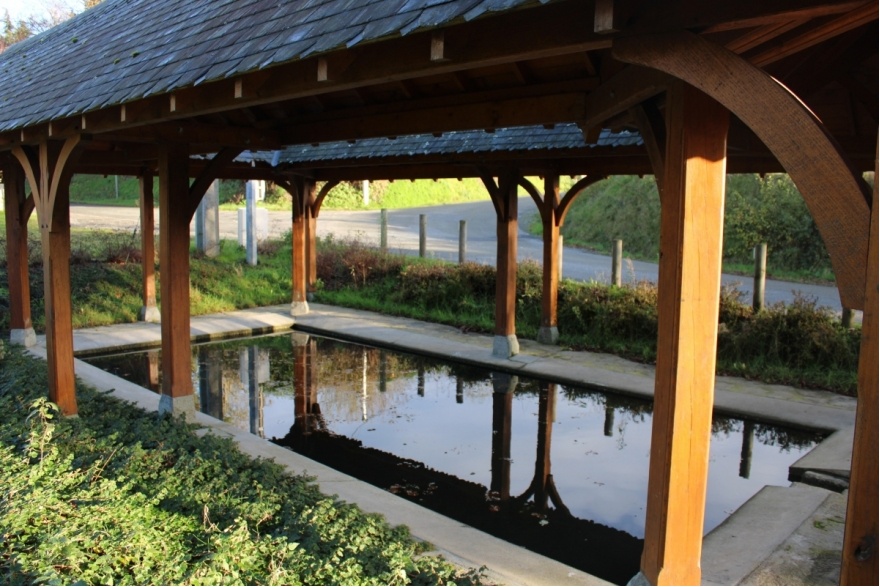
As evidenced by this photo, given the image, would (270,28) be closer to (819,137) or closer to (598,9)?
(598,9)

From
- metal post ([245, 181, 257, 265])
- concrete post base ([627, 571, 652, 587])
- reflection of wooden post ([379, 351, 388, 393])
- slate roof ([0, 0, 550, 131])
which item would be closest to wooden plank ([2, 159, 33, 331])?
slate roof ([0, 0, 550, 131])

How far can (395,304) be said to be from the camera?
14617 mm

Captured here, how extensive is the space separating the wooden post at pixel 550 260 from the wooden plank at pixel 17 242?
754cm

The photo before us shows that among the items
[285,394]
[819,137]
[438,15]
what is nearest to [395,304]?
[285,394]

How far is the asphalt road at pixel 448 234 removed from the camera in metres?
15.7

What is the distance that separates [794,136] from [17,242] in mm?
10563

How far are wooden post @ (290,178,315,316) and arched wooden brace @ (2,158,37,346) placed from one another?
474 centimetres

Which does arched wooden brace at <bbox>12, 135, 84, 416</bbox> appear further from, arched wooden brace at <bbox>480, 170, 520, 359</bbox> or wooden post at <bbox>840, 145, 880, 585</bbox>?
wooden post at <bbox>840, 145, 880, 585</bbox>

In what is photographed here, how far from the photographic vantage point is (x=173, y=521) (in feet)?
14.2

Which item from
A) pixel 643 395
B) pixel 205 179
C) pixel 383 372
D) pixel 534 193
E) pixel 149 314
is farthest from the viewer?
pixel 149 314

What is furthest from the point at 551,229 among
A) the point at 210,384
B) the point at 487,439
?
the point at 210,384

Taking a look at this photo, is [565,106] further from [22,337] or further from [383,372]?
[22,337]

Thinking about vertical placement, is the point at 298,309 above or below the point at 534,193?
below

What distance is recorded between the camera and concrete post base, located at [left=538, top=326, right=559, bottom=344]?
37.5 ft
